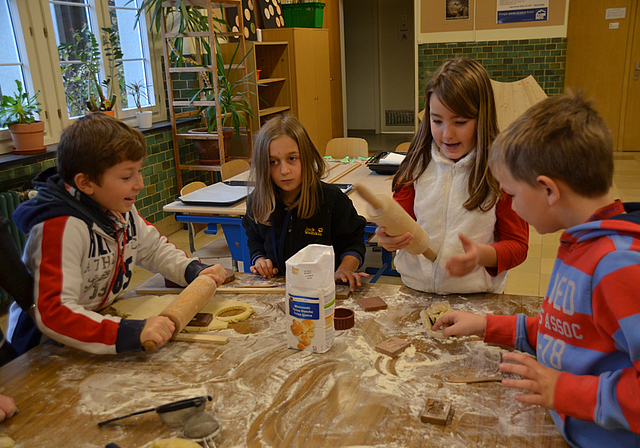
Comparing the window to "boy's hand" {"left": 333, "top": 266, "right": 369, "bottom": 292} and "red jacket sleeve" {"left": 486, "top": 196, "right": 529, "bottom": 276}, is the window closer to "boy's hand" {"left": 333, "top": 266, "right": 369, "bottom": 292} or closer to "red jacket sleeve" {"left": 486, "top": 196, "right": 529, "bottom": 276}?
"boy's hand" {"left": 333, "top": 266, "right": 369, "bottom": 292}

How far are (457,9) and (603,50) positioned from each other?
92.4 inches

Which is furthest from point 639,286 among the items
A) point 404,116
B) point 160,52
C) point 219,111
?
point 404,116

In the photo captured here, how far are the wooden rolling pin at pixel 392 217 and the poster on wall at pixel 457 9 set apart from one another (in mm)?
6014

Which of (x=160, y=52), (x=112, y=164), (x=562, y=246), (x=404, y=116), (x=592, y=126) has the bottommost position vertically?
(x=404, y=116)

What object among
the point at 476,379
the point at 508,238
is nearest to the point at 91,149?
the point at 476,379

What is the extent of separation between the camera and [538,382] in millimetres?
866

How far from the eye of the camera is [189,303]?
1.38m

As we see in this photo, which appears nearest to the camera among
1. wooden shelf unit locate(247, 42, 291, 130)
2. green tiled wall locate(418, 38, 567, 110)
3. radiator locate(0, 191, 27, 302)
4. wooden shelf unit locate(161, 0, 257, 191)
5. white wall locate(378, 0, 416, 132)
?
radiator locate(0, 191, 27, 302)

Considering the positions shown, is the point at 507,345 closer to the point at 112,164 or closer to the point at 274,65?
the point at 112,164

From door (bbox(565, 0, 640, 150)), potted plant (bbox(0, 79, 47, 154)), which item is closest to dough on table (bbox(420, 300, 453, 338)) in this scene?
potted plant (bbox(0, 79, 47, 154))

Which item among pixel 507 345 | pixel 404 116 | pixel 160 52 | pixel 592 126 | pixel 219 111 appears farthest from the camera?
pixel 404 116

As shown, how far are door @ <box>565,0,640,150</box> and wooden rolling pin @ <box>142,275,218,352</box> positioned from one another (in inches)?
279

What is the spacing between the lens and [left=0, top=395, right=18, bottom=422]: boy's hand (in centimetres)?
103

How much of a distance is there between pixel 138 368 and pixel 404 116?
928 centimetres
